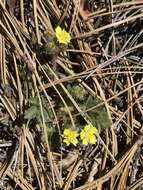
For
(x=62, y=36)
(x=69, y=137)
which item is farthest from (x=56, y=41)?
(x=69, y=137)

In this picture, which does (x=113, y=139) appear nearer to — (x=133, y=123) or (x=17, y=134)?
(x=133, y=123)

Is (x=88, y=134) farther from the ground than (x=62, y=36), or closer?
closer

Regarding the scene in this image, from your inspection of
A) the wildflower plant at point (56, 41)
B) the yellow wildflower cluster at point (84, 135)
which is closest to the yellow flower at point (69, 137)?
the yellow wildflower cluster at point (84, 135)

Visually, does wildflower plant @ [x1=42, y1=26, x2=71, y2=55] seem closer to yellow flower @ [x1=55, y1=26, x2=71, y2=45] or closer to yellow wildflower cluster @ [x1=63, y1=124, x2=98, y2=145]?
yellow flower @ [x1=55, y1=26, x2=71, y2=45]

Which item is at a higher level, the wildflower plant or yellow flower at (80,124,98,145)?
the wildflower plant

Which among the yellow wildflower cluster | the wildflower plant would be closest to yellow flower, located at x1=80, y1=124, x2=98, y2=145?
the yellow wildflower cluster

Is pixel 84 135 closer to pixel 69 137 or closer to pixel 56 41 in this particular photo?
pixel 69 137
